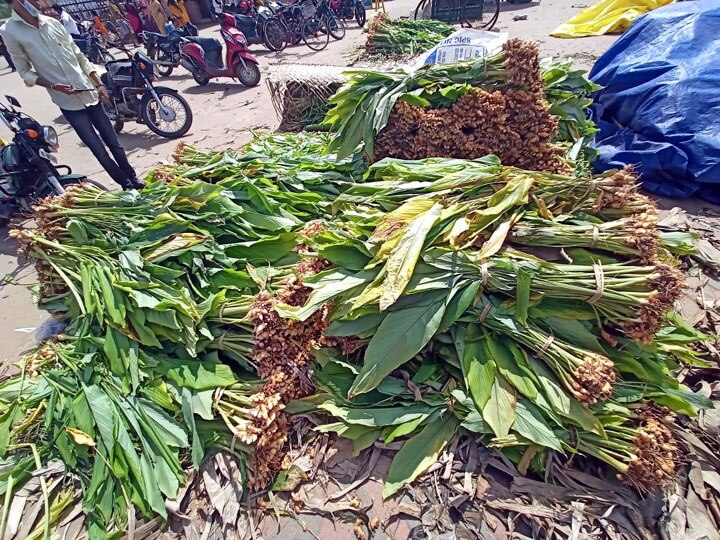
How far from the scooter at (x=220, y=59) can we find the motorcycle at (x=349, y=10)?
5486 mm

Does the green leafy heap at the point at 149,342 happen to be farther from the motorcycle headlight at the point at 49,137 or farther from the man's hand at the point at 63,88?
the motorcycle headlight at the point at 49,137

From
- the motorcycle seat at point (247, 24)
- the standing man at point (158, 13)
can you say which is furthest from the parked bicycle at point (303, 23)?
the standing man at point (158, 13)

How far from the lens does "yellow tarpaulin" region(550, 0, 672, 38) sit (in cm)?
815

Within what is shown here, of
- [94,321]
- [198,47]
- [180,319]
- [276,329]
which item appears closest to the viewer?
[276,329]

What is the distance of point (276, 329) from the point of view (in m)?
1.97

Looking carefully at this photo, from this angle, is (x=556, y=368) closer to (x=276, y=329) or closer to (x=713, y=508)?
(x=713, y=508)

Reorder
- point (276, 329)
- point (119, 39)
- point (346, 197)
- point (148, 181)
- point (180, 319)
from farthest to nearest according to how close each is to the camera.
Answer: point (119, 39) → point (148, 181) → point (346, 197) → point (180, 319) → point (276, 329)

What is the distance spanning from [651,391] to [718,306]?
1209 millimetres

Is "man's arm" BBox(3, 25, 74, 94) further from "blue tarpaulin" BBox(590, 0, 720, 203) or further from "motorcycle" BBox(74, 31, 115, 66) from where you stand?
"motorcycle" BBox(74, 31, 115, 66)

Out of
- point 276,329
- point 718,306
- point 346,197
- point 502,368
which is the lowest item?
point 718,306

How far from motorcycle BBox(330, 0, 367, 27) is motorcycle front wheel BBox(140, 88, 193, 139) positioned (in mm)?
8186

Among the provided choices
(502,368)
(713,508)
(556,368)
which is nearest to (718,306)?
(713,508)

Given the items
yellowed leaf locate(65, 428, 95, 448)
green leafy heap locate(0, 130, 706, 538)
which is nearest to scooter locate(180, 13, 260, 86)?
green leafy heap locate(0, 130, 706, 538)

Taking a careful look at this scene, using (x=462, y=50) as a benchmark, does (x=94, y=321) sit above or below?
below
